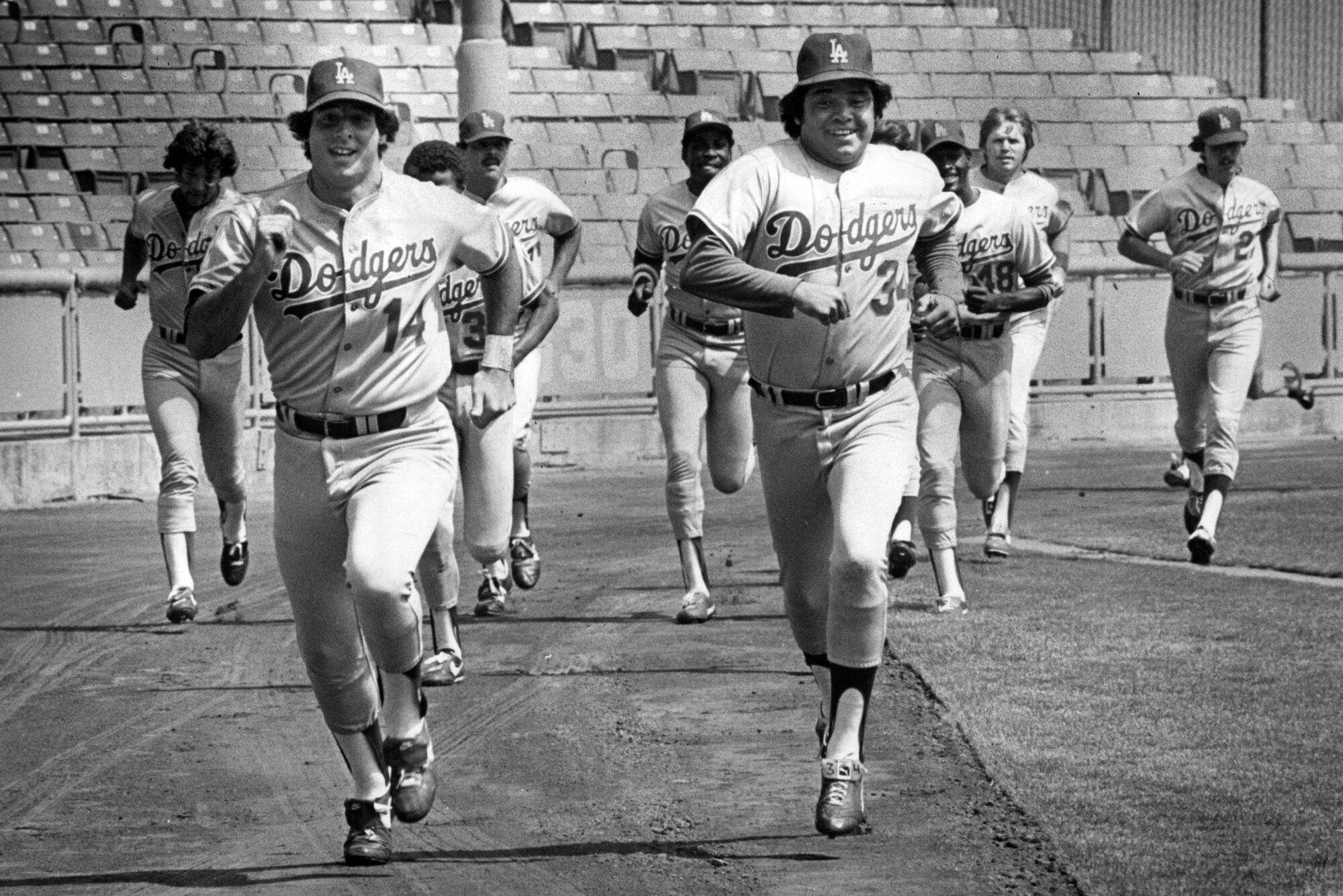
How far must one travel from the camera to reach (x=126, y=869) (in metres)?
5.48

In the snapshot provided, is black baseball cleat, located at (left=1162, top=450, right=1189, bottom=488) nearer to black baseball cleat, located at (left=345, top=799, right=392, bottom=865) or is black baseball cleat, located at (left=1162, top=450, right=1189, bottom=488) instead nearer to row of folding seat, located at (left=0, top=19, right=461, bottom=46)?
black baseball cleat, located at (left=345, top=799, right=392, bottom=865)

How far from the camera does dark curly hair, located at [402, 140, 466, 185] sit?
8883 millimetres

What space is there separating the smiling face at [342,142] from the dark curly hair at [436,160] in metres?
3.15

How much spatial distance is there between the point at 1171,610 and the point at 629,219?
1412 cm

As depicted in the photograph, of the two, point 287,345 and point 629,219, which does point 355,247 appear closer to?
point 287,345

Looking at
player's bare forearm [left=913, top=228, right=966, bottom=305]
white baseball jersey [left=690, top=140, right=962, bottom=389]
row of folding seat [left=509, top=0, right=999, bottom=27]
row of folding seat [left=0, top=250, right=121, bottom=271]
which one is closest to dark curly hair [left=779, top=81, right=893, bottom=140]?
white baseball jersey [left=690, top=140, right=962, bottom=389]

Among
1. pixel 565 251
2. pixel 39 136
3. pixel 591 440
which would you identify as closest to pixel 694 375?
pixel 565 251

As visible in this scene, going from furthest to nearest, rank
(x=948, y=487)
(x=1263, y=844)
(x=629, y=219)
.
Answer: (x=629, y=219) → (x=948, y=487) → (x=1263, y=844)

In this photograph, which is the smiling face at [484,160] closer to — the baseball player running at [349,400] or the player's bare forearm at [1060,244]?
the player's bare forearm at [1060,244]

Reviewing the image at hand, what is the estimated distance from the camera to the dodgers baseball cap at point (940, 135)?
397 inches

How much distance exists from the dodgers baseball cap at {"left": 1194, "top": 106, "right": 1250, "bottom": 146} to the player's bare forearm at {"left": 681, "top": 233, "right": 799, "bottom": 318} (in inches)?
254

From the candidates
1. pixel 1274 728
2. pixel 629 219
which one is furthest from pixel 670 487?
pixel 629 219

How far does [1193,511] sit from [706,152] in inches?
164

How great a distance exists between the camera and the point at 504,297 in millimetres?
6141
